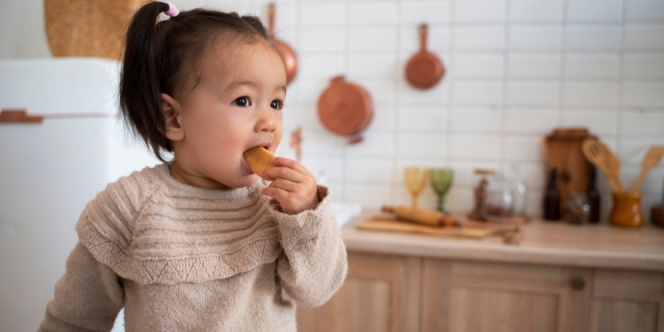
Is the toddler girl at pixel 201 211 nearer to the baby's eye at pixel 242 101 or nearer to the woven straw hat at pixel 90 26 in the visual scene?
the baby's eye at pixel 242 101

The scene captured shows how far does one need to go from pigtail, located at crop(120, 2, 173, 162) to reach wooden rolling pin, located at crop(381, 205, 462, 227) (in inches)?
41.9

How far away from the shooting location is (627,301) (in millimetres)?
1324

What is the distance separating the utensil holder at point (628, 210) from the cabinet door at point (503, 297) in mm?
459

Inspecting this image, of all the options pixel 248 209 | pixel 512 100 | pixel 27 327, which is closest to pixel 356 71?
pixel 512 100

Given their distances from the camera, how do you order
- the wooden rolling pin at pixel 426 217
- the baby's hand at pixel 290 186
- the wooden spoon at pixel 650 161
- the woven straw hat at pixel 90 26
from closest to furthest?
1. the baby's hand at pixel 290 186
2. the woven straw hat at pixel 90 26
3. the wooden rolling pin at pixel 426 217
4. the wooden spoon at pixel 650 161

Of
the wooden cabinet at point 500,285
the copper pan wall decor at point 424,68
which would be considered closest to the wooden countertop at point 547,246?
the wooden cabinet at point 500,285

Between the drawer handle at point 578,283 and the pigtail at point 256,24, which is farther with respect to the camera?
the drawer handle at point 578,283

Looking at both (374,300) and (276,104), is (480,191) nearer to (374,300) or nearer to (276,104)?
(374,300)

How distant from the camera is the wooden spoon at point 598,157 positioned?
171 centimetres

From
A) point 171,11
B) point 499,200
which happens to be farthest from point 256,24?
point 499,200

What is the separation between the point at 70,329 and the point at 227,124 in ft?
1.46

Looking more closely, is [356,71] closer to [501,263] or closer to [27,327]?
[501,263]

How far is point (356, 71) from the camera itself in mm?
1968

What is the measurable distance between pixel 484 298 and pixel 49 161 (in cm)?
133
